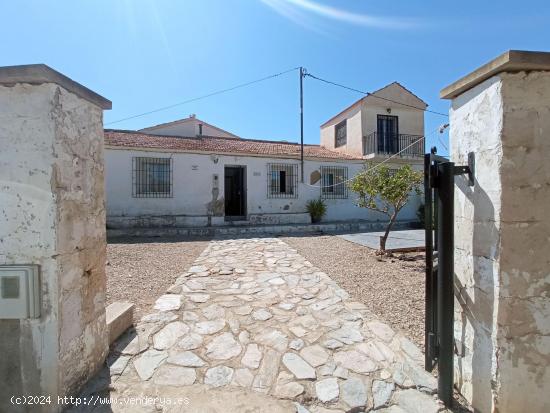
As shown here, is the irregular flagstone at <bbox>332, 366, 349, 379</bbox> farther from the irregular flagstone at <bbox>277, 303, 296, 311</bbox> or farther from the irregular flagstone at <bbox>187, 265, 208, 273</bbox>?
the irregular flagstone at <bbox>187, 265, 208, 273</bbox>

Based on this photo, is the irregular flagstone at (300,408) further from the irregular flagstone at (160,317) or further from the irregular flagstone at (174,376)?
the irregular flagstone at (160,317)

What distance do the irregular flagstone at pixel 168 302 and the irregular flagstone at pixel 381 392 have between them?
8.18ft

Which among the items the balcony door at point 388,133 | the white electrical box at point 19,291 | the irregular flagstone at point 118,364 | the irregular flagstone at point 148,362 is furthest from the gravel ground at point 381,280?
the balcony door at point 388,133

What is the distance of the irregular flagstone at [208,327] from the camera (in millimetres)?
3011

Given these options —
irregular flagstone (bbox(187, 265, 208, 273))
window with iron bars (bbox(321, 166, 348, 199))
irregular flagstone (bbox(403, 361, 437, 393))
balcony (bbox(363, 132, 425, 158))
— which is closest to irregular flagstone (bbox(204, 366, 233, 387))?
irregular flagstone (bbox(403, 361, 437, 393))

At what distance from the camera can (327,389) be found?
214 cm

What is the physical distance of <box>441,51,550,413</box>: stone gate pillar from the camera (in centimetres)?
166

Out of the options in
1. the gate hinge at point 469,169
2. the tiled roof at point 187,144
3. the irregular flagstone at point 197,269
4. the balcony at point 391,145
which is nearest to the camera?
the gate hinge at point 469,169

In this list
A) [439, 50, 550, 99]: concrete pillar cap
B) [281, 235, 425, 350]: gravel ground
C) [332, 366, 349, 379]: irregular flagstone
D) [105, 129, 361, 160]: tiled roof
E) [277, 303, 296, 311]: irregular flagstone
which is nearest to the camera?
[439, 50, 550, 99]: concrete pillar cap

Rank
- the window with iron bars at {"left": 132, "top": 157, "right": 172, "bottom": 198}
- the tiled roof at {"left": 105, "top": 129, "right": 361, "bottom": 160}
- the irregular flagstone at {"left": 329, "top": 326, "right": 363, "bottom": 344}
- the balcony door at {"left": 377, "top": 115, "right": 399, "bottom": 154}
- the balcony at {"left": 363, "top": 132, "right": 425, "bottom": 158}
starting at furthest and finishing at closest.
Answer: the balcony door at {"left": 377, "top": 115, "right": 399, "bottom": 154} < the balcony at {"left": 363, "top": 132, "right": 425, "bottom": 158} < the tiled roof at {"left": 105, "top": 129, "right": 361, "bottom": 160} < the window with iron bars at {"left": 132, "top": 157, "right": 172, "bottom": 198} < the irregular flagstone at {"left": 329, "top": 326, "right": 363, "bottom": 344}

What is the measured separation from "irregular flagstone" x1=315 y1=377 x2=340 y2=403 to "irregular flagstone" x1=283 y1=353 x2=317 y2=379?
101mm

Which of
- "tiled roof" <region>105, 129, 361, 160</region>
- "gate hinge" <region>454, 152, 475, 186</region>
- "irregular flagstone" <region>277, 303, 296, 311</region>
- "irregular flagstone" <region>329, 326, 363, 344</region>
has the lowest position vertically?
"irregular flagstone" <region>329, 326, 363, 344</region>

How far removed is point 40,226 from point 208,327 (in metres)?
1.95

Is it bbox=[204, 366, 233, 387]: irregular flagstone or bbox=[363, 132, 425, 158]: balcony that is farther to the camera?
bbox=[363, 132, 425, 158]: balcony
